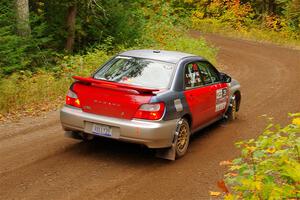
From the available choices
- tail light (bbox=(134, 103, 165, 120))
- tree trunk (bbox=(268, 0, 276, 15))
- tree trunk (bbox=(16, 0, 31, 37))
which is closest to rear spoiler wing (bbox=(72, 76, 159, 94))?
tail light (bbox=(134, 103, 165, 120))

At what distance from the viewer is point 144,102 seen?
266 inches

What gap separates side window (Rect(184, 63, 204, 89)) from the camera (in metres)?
7.83

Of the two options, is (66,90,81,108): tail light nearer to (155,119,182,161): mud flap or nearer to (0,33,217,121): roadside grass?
(155,119,182,161): mud flap

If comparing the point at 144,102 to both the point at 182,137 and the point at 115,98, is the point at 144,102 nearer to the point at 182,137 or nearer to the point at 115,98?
the point at 115,98

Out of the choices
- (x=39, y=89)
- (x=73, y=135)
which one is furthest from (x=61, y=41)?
(x=73, y=135)

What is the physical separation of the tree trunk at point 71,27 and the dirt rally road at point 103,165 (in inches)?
318

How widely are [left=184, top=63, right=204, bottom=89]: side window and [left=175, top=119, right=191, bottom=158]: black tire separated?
0.68 meters

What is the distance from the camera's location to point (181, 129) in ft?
24.3

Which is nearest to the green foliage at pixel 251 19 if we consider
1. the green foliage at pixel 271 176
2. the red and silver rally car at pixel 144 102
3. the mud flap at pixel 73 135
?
the red and silver rally car at pixel 144 102

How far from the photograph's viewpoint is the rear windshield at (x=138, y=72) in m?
7.45

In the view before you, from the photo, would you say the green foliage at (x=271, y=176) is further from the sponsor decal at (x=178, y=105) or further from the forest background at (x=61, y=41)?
the forest background at (x=61, y=41)

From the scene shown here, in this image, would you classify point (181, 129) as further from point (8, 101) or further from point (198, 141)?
point (8, 101)

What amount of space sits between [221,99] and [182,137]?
197 centimetres

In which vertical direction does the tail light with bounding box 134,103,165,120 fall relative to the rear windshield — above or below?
below
